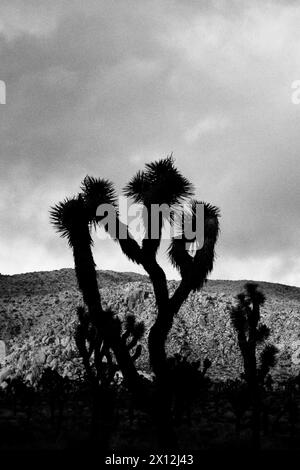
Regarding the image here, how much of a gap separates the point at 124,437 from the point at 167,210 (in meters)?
13.3

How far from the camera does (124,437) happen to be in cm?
2342

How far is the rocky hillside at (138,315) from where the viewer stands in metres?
46.8

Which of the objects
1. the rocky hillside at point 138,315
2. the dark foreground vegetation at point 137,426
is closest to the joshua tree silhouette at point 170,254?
the dark foreground vegetation at point 137,426

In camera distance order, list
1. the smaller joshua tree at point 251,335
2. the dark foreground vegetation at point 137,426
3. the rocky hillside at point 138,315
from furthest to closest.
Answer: the rocky hillside at point 138,315 → the dark foreground vegetation at point 137,426 → the smaller joshua tree at point 251,335

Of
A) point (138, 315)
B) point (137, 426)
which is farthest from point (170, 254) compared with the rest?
point (138, 315)

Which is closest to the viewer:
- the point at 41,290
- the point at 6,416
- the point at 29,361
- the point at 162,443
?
the point at 162,443

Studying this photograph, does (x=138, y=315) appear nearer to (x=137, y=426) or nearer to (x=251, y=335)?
(x=137, y=426)

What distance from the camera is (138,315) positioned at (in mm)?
58000

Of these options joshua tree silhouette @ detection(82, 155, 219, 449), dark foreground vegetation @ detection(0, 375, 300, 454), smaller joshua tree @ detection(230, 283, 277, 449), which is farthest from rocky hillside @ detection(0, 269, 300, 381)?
joshua tree silhouette @ detection(82, 155, 219, 449)

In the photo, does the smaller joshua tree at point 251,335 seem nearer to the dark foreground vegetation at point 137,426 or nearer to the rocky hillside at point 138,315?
the dark foreground vegetation at point 137,426

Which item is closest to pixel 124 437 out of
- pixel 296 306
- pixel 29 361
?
pixel 29 361

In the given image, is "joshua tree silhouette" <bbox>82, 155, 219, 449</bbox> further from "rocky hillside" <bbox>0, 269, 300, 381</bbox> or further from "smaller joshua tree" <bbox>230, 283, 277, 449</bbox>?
"rocky hillside" <bbox>0, 269, 300, 381</bbox>

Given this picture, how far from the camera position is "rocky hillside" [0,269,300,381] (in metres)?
46.8

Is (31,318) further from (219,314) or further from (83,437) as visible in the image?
(83,437)
